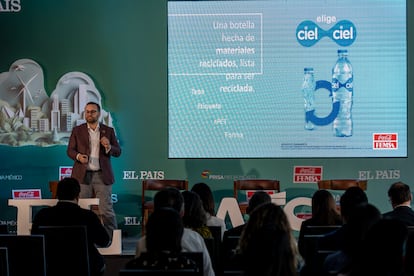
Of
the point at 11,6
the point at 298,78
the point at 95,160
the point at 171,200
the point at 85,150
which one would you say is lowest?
the point at 171,200

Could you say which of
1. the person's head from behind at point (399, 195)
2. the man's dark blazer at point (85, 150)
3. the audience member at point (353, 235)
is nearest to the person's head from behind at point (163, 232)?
the audience member at point (353, 235)

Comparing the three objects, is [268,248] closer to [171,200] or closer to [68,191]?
[171,200]

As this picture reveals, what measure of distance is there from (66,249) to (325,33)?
5.07 meters

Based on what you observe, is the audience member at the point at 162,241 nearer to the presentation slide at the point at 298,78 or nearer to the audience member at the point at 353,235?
the audience member at the point at 353,235

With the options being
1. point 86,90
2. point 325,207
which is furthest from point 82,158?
point 325,207

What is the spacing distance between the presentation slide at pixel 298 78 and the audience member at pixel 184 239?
13.8 ft

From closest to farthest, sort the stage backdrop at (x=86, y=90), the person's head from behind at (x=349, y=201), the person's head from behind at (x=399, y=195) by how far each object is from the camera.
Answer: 1. the person's head from behind at (x=349, y=201)
2. the person's head from behind at (x=399, y=195)
3. the stage backdrop at (x=86, y=90)

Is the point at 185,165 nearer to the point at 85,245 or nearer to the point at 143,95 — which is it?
the point at 143,95

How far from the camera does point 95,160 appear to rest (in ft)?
27.0

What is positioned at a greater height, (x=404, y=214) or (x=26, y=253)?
(x=404, y=214)

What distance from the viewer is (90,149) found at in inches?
325

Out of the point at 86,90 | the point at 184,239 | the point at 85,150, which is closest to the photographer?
the point at 184,239

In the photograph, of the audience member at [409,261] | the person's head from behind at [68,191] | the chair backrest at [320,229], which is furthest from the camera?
the person's head from behind at [68,191]

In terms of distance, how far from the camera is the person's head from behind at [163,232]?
3555 mm
